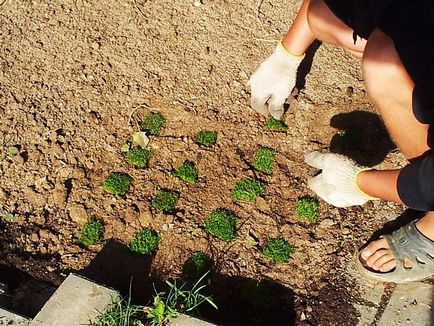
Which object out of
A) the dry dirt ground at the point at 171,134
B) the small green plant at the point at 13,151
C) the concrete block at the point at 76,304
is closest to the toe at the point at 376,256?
the dry dirt ground at the point at 171,134

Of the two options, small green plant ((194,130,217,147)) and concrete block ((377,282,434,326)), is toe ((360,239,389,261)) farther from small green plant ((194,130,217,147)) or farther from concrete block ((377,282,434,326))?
small green plant ((194,130,217,147))

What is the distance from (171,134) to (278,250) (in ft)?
3.24

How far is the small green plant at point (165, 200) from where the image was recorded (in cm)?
348

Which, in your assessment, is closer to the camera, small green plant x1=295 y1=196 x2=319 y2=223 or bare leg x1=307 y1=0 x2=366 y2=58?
bare leg x1=307 y1=0 x2=366 y2=58

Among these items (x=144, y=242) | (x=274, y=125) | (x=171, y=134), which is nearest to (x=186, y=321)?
(x=144, y=242)

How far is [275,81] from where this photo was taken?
3652 mm

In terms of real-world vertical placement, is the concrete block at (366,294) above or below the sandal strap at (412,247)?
below

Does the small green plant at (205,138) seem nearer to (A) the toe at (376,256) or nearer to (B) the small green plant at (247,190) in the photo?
(B) the small green plant at (247,190)

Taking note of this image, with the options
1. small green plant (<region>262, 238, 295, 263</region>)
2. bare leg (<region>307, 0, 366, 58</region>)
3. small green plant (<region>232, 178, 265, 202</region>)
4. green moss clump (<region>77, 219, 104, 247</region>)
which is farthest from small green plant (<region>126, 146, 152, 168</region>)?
bare leg (<region>307, 0, 366, 58</region>)

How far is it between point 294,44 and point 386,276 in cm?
140

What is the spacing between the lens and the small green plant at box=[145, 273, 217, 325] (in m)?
2.80

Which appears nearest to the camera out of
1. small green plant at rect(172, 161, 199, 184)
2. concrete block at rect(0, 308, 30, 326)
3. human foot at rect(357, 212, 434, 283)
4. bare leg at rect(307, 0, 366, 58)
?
concrete block at rect(0, 308, 30, 326)

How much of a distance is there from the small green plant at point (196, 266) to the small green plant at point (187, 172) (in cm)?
48

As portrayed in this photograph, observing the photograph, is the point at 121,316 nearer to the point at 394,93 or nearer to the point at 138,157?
the point at 138,157
